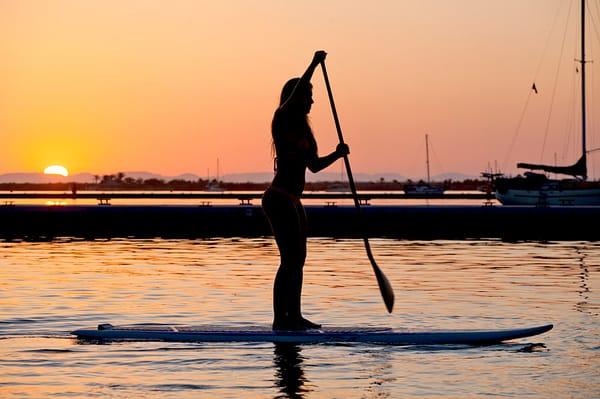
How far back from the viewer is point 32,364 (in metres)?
11.2

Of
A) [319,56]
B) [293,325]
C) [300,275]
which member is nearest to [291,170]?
[300,275]

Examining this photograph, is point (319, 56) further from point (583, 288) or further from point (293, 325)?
point (583, 288)

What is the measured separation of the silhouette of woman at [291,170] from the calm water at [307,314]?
87 cm

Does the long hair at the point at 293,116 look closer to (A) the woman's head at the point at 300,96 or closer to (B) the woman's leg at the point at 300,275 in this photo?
(A) the woman's head at the point at 300,96

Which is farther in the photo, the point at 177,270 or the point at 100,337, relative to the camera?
the point at 177,270

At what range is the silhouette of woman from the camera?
40.7 ft

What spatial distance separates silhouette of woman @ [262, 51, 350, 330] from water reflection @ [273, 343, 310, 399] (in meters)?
0.81

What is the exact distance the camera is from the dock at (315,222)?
39.2 m

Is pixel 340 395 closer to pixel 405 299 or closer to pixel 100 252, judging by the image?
pixel 405 299

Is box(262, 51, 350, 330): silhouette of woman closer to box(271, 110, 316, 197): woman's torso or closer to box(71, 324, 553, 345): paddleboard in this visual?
box(271, 110, 316, 197): woman's torso

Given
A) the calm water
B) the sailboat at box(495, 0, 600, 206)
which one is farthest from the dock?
the sailboat at box(495, 0, 600, 206)

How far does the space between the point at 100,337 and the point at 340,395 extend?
3.75 meters

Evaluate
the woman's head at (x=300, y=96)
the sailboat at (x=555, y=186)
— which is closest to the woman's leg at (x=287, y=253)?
the woman's head at (x=300, y=96)

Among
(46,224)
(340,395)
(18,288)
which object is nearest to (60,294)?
Answer: (18,288)
